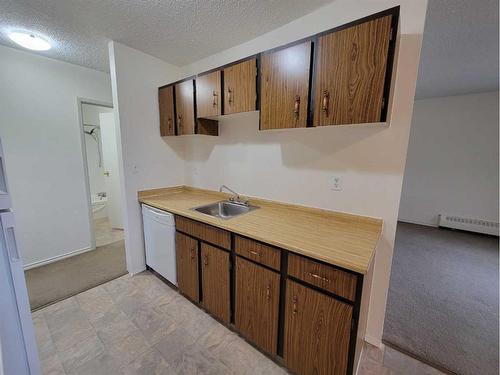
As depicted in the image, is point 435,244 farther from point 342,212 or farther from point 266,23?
point 266,23

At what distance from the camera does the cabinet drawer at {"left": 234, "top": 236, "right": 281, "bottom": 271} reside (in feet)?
4.26

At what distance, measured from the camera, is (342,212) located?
1.68 metres

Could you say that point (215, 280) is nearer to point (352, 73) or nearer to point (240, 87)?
point (240, 87)

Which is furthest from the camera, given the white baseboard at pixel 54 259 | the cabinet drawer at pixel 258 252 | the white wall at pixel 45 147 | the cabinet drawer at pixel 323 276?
the white baseboard at pixel 54 259

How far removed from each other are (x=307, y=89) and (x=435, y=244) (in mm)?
3594

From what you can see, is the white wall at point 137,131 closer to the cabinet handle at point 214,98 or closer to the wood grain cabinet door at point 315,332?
the cabinet handle at point 214,98

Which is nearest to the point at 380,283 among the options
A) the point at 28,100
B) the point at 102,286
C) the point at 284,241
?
the point at 284,241

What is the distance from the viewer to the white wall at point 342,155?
52.9 inches

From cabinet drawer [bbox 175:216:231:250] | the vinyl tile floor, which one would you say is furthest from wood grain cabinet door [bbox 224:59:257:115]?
the vinyl tile floor

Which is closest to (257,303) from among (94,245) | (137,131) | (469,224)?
→ (137,131)

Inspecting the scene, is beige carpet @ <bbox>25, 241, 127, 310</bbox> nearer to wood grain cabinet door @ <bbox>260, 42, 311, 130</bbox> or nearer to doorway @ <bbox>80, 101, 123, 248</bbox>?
doorway @ <bbox>80, 101, 123, 248</bbox>

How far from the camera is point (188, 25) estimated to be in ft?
5.95

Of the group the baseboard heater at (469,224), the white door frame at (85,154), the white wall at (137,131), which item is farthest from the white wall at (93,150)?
the baseboard heater at (469,224)

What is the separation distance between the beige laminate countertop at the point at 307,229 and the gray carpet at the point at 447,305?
3.26ft
